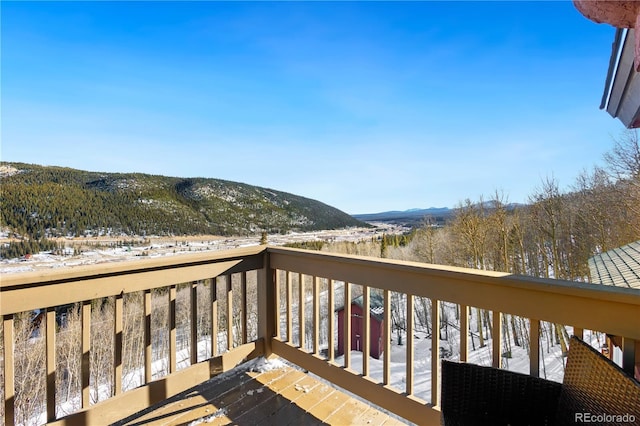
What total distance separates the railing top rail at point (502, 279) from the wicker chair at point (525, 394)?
0.19 m

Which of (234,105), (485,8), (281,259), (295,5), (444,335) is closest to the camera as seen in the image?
(281,259)

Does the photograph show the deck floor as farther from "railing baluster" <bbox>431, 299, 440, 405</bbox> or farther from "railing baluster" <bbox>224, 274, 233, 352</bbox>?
"railing baluster" <bbox>431, 299, 440, 405</bbox>

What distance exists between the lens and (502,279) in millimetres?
1418

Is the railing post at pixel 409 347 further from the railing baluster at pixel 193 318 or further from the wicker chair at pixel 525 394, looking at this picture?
the railing baluster at pixel 193 318

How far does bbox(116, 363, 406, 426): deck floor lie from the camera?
1975mm

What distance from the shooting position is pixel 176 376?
2.16m

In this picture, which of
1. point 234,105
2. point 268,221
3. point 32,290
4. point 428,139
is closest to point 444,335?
point 428,139

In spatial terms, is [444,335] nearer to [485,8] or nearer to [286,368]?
[485,8]

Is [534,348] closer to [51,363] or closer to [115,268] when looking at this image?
[115,268]

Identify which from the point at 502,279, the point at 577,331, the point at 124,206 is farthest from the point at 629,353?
the point at 124,206

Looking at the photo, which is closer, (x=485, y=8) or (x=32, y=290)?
(x=32, y=290)

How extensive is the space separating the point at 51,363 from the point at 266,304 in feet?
4.62

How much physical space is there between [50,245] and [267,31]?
7373 millimetres

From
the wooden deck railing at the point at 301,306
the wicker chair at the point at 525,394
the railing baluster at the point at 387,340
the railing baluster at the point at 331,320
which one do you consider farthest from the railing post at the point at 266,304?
the wicker chair at the point at 525,394
